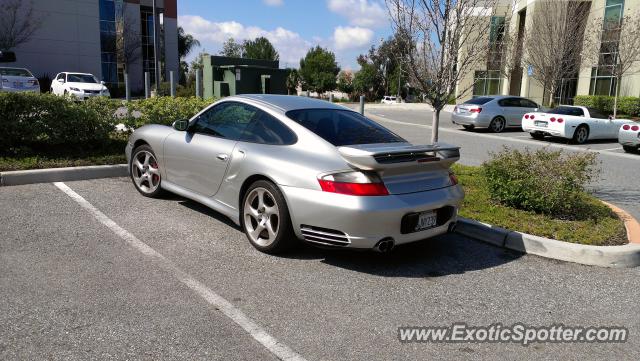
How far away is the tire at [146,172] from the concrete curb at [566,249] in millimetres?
4047

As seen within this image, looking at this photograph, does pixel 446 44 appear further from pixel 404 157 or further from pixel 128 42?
pixel 128 42

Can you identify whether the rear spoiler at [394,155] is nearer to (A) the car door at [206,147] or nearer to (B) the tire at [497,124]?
(A) the car door at [206,147]

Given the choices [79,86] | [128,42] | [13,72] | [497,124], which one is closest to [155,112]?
[497,124]

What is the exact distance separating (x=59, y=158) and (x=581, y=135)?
611 inches

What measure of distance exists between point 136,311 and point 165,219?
229 cm

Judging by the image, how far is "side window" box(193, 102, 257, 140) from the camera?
5422 mm

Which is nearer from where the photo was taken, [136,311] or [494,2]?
[136,311]

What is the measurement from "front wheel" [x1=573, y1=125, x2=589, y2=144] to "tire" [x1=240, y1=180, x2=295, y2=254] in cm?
1482

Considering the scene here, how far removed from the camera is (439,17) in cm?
729

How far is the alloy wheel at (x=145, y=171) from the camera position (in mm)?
6520

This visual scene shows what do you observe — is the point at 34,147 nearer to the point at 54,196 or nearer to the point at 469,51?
the point at 54,196

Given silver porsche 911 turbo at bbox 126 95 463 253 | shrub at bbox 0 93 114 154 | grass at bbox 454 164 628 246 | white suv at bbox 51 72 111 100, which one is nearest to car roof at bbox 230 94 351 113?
silver porsche 911 turbo at bbox 126 95 463 253

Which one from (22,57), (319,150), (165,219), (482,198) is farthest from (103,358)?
(22,57)

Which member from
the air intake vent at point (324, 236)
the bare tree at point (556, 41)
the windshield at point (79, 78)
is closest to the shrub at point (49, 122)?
the air intake vent at point (324, 236)
